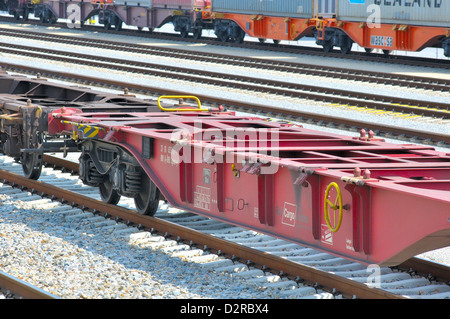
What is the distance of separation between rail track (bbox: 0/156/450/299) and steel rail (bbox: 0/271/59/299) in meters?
1.88

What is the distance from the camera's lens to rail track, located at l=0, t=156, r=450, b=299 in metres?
7.49

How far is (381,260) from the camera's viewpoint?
7.14m

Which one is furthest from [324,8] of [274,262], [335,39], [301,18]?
[274,262]

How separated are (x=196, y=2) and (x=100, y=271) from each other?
30.2 metres

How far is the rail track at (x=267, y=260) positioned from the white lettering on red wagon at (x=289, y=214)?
1.17 feet

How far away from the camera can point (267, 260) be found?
26.9 ft

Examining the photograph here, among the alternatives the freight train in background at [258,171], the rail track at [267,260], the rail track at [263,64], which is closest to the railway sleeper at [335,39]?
the rail track at [263,64]

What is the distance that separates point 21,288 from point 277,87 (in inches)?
620

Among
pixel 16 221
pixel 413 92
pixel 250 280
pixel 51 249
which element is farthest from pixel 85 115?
pixel 413 92

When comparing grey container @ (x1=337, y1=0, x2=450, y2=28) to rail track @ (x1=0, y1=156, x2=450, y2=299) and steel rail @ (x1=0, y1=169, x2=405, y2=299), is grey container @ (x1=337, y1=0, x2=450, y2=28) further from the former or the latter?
rail track @ (x1=0, y1=156, x2=450, y2=299)

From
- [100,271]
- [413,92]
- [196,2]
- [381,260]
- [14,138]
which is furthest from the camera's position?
[196,2]

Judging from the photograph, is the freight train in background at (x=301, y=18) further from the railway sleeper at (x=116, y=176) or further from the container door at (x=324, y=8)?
the railway sleeper at (x=116, y=176)

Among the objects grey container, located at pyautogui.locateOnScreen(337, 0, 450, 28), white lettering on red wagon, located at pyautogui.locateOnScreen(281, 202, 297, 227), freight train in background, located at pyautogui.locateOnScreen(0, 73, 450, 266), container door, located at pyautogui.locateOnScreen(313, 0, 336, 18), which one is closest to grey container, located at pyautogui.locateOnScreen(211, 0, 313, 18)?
container door, located at pyautogui.locateOnScreen(313, 0, 336, 18)
